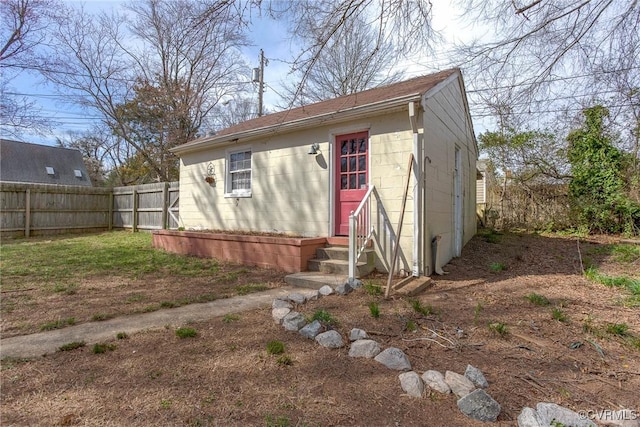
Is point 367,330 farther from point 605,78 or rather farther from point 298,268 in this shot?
point 605,78

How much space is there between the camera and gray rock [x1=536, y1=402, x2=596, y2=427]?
179 cm

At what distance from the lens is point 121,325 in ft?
11.0

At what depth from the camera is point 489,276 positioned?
19.1 ft

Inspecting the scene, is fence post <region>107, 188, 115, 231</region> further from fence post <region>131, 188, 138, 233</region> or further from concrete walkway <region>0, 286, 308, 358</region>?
concrete walkway <region>0, 286, 308, 358</region>

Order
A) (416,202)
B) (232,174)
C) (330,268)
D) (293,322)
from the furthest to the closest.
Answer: (232,174) → (330,268) → (416,202) → (293,322)

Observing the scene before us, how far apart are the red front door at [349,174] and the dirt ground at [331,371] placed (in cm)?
258

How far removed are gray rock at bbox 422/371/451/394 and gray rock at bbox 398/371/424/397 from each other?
0.20ft

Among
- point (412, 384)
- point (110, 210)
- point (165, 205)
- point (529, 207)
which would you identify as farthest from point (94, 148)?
point (412, 384)

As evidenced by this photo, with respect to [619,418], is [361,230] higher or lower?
higher

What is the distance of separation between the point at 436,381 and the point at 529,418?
54cm

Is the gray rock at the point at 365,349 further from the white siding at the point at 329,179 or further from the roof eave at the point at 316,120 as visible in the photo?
the roof eave at the point at 316,120

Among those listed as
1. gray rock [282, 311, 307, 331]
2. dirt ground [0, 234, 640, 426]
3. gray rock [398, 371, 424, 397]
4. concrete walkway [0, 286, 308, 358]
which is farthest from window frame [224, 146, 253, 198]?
gray rock [398, 371, 424, 397]

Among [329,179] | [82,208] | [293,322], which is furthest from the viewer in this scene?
[82,208]

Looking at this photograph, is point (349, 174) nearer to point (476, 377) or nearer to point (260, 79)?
point (476, 377)
